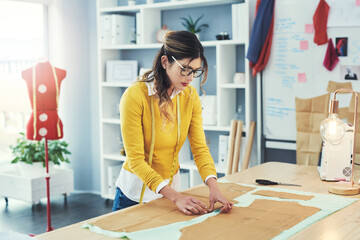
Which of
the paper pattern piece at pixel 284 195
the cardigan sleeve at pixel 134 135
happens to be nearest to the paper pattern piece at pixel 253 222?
the paper pattern piece at pixel 284 195

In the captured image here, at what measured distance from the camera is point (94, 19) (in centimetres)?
544

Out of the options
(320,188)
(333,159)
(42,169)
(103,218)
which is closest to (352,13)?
(333,159)

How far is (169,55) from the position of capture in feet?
7.07

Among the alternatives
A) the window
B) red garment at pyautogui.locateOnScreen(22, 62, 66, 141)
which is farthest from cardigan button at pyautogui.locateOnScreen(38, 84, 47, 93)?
the window

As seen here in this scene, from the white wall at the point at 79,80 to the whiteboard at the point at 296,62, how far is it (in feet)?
7.12

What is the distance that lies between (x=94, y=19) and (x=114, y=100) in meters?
0.92

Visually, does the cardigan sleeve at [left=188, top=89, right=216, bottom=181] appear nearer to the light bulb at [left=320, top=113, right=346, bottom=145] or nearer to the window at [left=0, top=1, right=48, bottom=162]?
the light bulb at [left=320, top=113, right=346, bottom=145]

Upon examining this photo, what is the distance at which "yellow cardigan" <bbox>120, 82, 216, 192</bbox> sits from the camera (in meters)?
2.16

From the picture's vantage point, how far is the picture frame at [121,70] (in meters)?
5.08

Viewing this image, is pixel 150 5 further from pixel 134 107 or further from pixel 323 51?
pixel 134 107

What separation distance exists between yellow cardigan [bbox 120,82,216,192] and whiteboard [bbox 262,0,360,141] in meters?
1.75

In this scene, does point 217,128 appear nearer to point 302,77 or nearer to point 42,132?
point 302,77

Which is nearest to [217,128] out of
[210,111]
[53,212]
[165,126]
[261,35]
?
[210,111]

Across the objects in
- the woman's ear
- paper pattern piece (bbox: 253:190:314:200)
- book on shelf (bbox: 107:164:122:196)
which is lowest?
book on shelf (bbox: 107:164:122:196)
